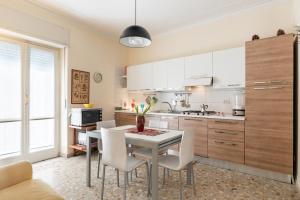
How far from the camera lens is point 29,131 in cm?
326

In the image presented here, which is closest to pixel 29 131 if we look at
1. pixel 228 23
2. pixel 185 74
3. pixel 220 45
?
pixel 185 74

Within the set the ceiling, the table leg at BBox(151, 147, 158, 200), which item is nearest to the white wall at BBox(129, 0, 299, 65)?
the ceiling

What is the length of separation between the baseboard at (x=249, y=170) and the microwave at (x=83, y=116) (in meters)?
2.21

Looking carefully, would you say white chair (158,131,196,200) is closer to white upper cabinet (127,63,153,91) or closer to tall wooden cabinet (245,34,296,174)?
tall wooden cabinet (245,34,296,174)

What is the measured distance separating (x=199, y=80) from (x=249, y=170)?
1733mm

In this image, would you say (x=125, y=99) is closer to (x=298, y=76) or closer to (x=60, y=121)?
(x=60, y=121)

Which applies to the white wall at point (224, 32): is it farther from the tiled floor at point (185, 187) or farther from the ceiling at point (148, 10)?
the tiled floor at point (185, 187)

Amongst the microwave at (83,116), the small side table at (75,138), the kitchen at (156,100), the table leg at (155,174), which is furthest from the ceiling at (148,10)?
the table leg at (155,174)

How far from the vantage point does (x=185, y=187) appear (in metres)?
2.42

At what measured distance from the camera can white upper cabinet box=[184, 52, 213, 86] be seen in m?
3.44

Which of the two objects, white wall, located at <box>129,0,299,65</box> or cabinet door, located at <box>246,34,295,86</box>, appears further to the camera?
white wall, located at <box>129,0,299,65</box>

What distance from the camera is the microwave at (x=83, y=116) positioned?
343 centimetres

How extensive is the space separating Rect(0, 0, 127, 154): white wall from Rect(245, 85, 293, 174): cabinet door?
9.91 feet

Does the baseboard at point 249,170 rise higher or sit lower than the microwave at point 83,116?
lower
